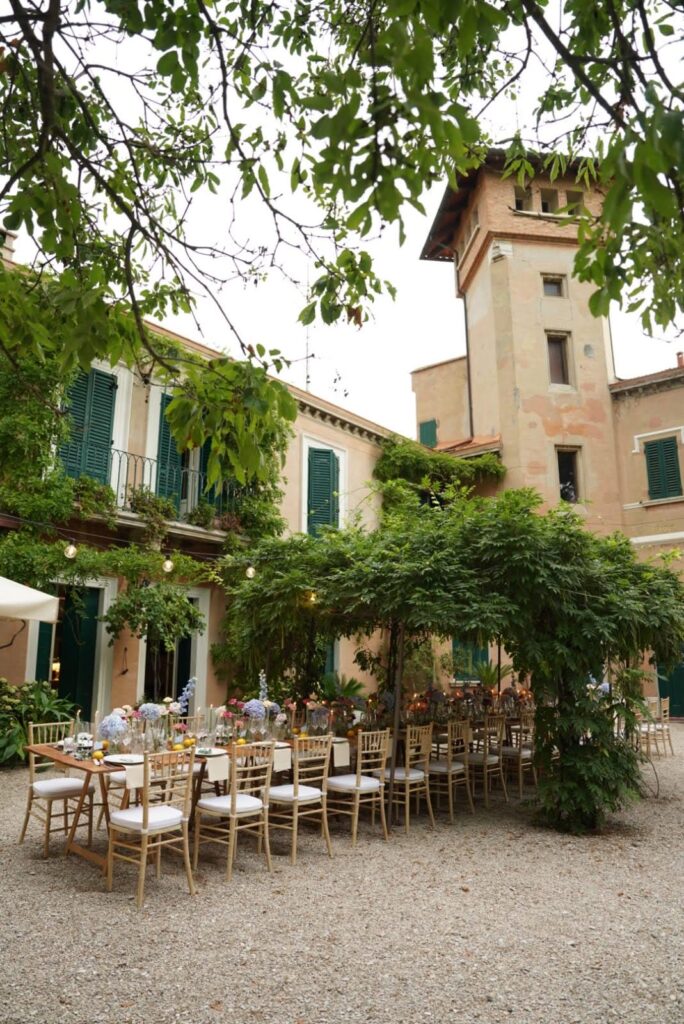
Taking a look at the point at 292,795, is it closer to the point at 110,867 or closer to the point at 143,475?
the point at 110,867

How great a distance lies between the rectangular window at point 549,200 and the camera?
55.3 ft

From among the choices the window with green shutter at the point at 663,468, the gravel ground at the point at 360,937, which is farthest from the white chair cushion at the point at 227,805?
the window with green shutter at the point at 663,468

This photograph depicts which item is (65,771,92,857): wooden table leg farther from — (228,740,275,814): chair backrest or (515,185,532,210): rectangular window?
(515,185,532,210): rectangular window

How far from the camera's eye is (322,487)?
14414mm

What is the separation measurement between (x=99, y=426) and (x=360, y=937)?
849 centimetres

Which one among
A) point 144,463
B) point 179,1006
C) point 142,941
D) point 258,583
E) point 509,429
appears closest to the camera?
point 179,1006

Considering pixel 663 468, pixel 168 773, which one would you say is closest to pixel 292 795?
pixel 168 773

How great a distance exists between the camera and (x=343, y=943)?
13.1 ft

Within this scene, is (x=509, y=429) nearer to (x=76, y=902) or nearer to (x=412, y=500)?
(x=412, y=500)

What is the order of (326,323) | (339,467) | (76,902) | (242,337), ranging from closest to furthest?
(242,337)
(326,323)
(76,902)
(339,467)

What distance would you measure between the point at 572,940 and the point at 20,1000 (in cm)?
287

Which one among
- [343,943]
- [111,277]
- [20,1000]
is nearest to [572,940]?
[343,943]

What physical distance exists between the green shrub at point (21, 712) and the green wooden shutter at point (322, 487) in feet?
20.5

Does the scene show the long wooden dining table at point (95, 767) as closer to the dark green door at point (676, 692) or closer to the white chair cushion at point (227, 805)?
the white chair cushion at point (227, 805)
